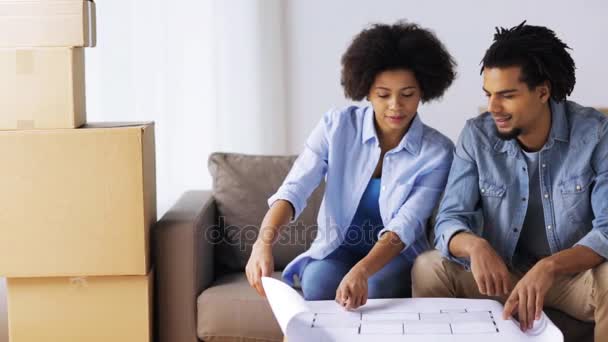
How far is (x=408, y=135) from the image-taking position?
6.88 feet

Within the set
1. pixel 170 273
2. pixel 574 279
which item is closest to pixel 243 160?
pixel 170 273

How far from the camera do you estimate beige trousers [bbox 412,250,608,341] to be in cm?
A: 178

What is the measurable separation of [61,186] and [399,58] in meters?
0.92

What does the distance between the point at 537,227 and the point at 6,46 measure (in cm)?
138

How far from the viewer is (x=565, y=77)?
1929 millimetres

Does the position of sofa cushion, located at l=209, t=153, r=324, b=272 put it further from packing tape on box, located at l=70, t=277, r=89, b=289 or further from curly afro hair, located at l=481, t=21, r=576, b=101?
curly afro hair, located at l=481, t=21, r=576, b=101

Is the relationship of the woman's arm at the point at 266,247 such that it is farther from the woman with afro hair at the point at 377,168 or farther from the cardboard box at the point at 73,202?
the cardboard box at the point at 73,202

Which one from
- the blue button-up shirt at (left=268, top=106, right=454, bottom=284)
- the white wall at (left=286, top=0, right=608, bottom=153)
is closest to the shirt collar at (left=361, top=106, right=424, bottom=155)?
the blue button-up shirt at (left=268, top=106, right=454, bottom=284)

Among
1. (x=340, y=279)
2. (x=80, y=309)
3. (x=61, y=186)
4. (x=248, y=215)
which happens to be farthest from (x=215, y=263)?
(x=340, y=279)

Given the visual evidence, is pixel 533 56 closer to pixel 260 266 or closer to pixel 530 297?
pixel 530 297

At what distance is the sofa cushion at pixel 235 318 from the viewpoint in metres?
2.36

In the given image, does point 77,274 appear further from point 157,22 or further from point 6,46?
point 157,22

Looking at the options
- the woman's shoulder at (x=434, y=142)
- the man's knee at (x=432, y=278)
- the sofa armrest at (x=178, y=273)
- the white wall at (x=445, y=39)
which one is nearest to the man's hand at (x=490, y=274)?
the man's knee at (x=432, y=278)

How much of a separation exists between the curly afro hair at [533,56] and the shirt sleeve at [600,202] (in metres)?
0.16
